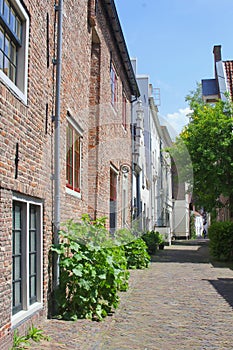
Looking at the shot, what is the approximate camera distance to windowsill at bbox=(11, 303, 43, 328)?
5.94 meters

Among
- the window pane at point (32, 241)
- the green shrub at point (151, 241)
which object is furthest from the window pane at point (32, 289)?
the green shrub at point (151, 241)

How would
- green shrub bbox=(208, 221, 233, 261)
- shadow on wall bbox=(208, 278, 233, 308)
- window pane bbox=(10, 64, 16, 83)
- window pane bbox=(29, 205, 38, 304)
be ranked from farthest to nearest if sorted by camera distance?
green shrub bbox=(208, 221, 233, 261) → shadow on wall bbox=(208, 278, 233, 308) → window pane bbox=(29, 205, 38, 304) → window pane bbox=(10, 64, 16, 83)

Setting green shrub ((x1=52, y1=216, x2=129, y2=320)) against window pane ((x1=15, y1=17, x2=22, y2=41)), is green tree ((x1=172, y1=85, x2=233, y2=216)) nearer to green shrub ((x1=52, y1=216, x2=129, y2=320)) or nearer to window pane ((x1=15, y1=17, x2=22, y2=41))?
green shrub ((x1=52, y1=216, x2=129, y2=320))

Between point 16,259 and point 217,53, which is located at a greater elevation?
point 217,53

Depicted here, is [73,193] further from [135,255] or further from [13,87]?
[135,255]

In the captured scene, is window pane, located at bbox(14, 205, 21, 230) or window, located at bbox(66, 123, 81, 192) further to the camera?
window, located at bbox(66, 123, 81, 192)

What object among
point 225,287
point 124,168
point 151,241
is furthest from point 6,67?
point 151,241

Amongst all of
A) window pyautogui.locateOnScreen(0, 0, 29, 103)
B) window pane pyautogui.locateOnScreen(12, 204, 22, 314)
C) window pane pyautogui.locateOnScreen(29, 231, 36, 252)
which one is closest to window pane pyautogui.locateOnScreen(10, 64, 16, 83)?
window pyautogui.locateOnScreen(0, 0, 29, 103)

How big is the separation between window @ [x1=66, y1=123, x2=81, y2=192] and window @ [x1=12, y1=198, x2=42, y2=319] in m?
2.21

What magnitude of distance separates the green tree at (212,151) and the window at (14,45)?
493 inches

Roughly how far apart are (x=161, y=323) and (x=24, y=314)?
2.42 m

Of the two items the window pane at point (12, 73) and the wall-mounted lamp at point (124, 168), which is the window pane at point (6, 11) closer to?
the window pane at point (12, 73)

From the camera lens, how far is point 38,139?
23.7ft

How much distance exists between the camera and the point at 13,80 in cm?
650
